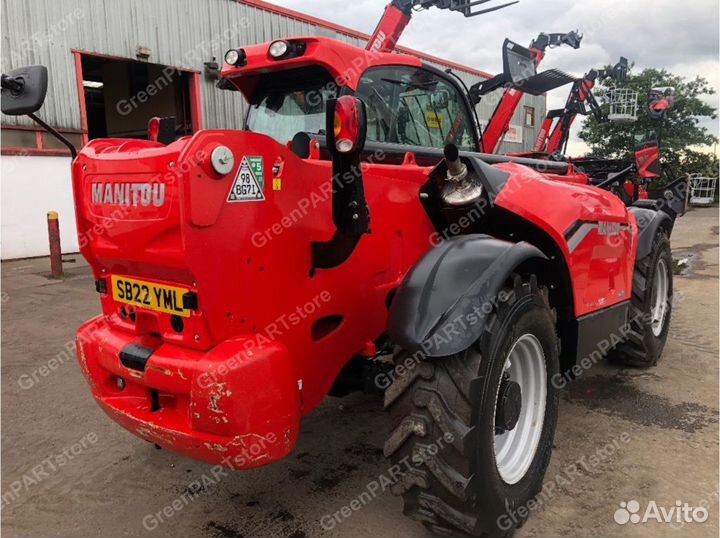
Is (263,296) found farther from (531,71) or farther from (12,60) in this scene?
(12,60)

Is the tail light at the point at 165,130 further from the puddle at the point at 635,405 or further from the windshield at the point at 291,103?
the puddle at the point at 635,405

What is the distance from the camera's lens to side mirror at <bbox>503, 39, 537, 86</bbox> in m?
6.05

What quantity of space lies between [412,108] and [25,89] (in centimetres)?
197

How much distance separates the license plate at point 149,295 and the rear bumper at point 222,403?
165 millimetres

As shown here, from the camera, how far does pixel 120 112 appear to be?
59.6 ft

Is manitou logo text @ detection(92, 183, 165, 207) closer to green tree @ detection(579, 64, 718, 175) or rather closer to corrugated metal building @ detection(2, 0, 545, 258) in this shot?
corrugated metal building @ detection(2, 0, 545, 258)

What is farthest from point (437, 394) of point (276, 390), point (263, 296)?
point (263, 296)

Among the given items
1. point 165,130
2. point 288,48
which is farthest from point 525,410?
point 165,130

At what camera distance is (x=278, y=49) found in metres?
3.10

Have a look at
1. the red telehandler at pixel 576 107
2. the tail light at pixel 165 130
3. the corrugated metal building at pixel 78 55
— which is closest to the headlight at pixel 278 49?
the tail light at pixel 165 130

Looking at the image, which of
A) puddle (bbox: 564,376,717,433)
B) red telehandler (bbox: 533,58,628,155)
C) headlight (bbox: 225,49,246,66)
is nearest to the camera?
headlight (bbox: 225,49,246,66)

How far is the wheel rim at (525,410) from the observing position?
276 cm

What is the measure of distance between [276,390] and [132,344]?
0.73 metres

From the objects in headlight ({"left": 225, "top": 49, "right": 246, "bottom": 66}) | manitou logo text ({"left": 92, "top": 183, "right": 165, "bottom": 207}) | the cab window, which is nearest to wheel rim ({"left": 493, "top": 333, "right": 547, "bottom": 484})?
the cab window
